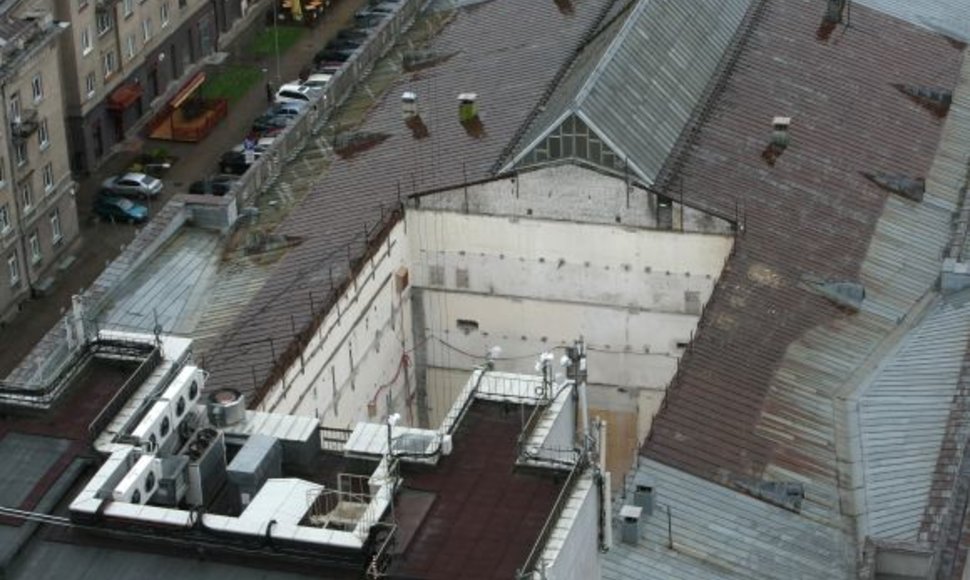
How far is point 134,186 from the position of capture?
129625 mm

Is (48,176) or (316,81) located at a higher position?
(48,176)

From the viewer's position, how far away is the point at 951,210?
9400 cm

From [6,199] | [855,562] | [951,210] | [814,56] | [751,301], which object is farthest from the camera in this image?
[6,199]

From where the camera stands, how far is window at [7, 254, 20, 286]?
11631 centimetres

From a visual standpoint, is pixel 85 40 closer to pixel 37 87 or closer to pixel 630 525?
pixel 37 87

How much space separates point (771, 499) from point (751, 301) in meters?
12.3

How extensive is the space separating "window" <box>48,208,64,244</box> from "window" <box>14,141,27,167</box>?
478cm

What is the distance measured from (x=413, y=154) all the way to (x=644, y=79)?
A: 1101 cm

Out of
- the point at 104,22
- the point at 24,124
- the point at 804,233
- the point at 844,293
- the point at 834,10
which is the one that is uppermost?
the point at 834,10

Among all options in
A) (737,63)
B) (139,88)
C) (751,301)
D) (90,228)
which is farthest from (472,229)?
(139,88)

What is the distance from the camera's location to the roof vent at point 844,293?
85.3 metres

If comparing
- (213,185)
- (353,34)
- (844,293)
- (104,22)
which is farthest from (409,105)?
(353,34)

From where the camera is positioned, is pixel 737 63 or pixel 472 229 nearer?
pixel 472 229

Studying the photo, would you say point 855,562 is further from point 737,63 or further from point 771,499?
point 737,63
